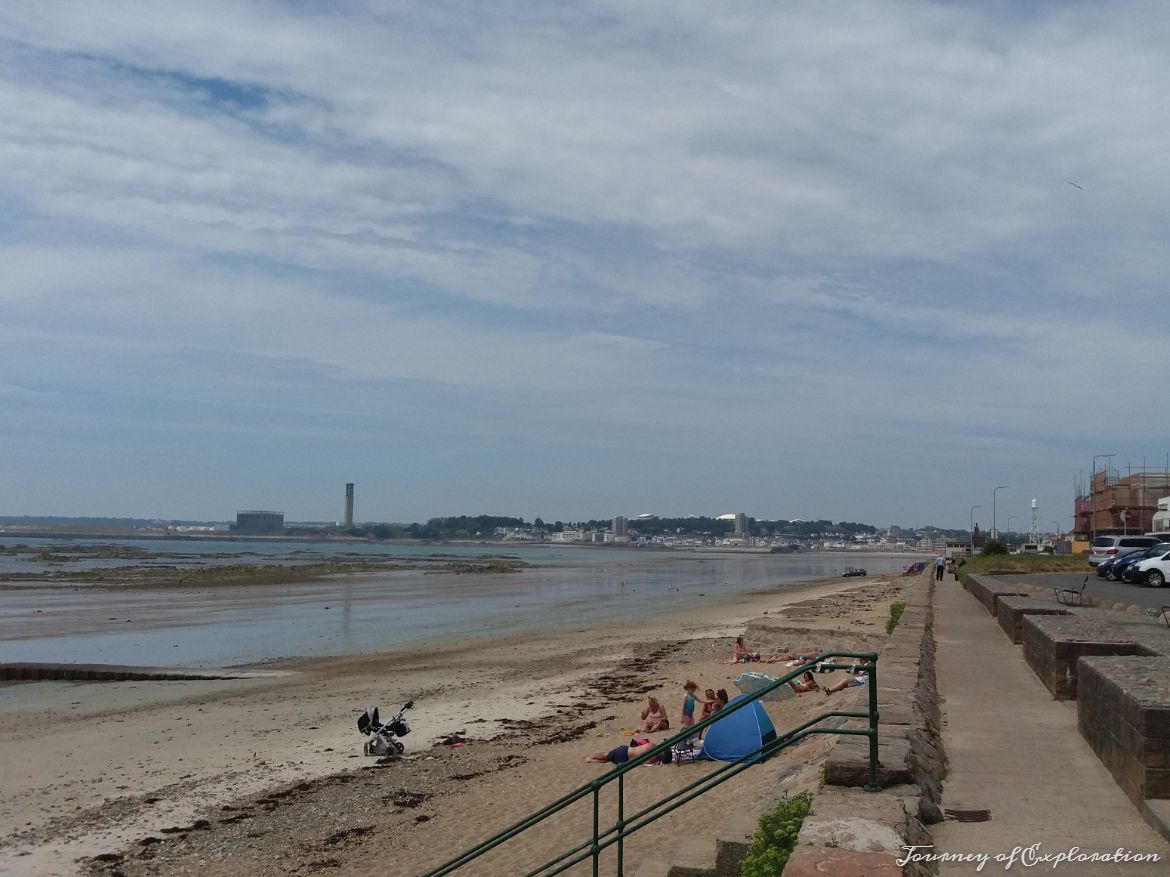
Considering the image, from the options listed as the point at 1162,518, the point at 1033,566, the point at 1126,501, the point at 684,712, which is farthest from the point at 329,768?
the point at 1126,501

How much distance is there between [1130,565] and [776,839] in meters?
27.4

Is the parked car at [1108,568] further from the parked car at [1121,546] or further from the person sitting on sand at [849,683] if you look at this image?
the person sitting on sand at [849,683]

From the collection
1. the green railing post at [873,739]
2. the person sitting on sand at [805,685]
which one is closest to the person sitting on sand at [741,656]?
the person sitting on sand at [805,685]

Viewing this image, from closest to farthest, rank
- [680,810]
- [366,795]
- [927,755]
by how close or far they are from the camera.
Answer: [927,755] < [680,810] < [366,795]

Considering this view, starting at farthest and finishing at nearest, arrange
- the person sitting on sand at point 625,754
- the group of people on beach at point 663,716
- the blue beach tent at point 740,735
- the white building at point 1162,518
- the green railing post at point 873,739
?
the white building at point 1162,518, the group of people on beach at point 663,716, the person sitting on sand at point 625,754, the blue beach tent at point 740,735, the green railing post at point 873,739

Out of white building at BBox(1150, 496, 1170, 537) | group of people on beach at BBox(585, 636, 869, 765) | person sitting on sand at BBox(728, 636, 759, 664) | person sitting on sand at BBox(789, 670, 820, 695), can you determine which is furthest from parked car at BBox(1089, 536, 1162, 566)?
person sitting on sand at BBox(789, 670, 820, 695)

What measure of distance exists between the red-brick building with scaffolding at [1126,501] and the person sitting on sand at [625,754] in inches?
2427

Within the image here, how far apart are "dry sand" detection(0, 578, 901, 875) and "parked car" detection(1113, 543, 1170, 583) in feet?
30.3

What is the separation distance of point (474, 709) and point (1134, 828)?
1404cm

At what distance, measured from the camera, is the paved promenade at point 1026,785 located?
5234mm

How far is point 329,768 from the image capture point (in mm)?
14203

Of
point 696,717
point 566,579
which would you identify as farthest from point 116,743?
point 566,579

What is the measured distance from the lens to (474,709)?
18203 millimetres

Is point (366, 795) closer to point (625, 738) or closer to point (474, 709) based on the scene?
point (625, 738)
